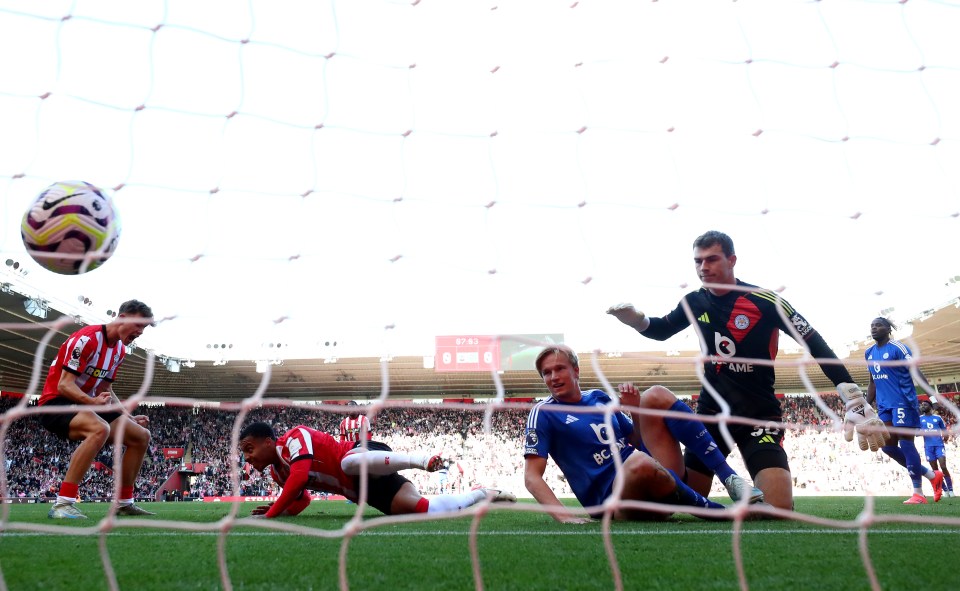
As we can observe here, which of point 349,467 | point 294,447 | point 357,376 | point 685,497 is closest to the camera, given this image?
point 685,497

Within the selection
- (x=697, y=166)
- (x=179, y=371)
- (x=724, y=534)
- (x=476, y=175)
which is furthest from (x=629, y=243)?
(x=179, y=371)

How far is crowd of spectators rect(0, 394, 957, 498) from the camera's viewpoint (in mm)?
20047

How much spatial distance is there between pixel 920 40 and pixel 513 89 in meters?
2.32

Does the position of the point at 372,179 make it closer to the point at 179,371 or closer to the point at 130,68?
the point at 130,68

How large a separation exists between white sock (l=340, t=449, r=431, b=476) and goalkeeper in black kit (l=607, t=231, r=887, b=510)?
1.58 meters

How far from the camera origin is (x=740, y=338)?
3906mm

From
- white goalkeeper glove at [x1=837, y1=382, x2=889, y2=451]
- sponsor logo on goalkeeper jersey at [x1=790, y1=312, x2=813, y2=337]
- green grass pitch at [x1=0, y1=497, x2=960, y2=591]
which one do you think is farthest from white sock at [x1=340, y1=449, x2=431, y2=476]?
white goalkeeper glove at [x1=837, y1=382, x2=889, y2=451]

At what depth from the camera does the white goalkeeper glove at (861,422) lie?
9.25ft

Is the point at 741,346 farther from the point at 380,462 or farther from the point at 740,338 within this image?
the point at 380,462

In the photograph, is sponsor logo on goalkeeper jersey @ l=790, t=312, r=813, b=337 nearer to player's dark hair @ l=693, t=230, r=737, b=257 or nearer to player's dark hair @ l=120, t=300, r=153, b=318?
A: player's dark hair @ l=693, t=230, r=737, b=257

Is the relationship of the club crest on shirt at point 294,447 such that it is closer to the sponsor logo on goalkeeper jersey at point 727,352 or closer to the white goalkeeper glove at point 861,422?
the sponsor logo on goalkeeper jersey at point 727,352

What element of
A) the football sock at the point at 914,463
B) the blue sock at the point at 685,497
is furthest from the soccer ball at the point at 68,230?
the football sock at the point at 914,463

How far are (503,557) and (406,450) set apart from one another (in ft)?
68.4

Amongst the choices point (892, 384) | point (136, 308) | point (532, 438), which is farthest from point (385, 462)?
point (892, 384)
